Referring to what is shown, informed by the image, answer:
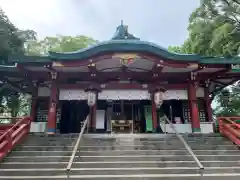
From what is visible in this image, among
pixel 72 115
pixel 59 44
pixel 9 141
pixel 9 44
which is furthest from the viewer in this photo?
pixel 59 44

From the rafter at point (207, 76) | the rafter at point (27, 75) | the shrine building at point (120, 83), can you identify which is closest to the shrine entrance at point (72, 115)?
the shrine building at point (120, 83)

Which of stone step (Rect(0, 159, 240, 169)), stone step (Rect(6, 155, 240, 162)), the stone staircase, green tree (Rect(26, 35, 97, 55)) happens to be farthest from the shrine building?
green tree (Rect(26, 35, 97, 55))

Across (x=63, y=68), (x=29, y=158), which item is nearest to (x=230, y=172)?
(x=29, y=158)

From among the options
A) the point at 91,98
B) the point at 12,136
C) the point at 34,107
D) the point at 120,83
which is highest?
the point at 120,83

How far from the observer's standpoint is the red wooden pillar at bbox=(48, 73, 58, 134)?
9906 mm

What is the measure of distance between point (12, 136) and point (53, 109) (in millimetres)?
2789

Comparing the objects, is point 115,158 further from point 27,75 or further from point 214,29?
point 214,29

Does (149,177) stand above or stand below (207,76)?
below

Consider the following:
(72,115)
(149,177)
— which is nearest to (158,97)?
(149,177)

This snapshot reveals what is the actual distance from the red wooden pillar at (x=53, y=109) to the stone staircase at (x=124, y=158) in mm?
1041

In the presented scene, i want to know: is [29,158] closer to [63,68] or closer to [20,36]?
[63,68]

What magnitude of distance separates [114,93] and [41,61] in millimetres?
3956

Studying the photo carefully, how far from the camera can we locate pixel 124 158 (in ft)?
22.8

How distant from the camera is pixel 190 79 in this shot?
437 inches
